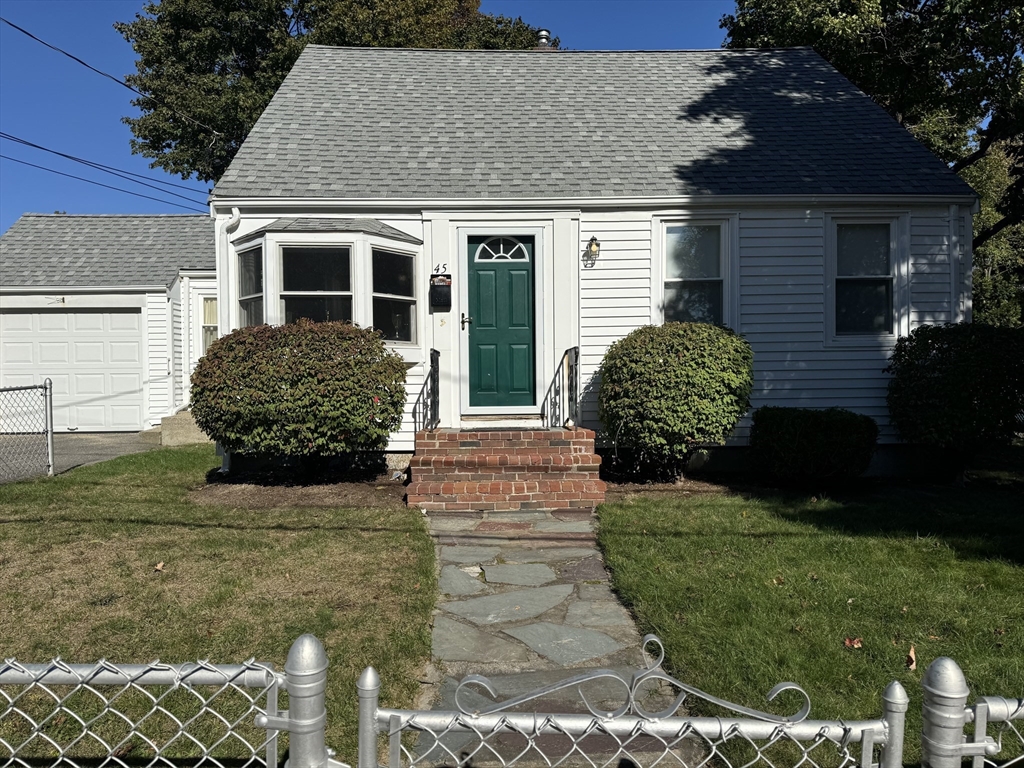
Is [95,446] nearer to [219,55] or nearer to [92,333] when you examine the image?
[92,333]

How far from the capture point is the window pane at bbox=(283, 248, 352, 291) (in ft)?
28.0

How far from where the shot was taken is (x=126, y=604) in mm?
4469

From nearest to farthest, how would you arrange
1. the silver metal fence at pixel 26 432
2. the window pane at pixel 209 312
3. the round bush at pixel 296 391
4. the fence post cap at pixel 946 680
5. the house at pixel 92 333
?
the fence post cap at pixel 946 680 → the round bush at pixel 296 391 → the silver metal fence at pixel 26 432 → the house at pixel 92 333 → the window pane at pixel 209 312

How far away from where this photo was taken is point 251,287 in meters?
8.84

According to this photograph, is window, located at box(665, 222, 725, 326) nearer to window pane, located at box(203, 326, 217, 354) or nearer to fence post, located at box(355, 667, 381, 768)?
fence post, located at box(355, 667, 381, 768)

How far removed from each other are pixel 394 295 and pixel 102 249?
9.01 metres

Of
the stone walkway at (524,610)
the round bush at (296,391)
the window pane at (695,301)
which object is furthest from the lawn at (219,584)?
the window pane at (695,301)

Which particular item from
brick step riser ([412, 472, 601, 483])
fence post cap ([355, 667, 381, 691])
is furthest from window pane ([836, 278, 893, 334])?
fence post cap ([355, 667, 381, 691])

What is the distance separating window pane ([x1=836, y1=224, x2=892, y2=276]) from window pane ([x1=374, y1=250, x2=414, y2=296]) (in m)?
5.08

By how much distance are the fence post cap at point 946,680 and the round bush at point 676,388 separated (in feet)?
20.1

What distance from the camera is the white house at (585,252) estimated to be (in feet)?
28.8

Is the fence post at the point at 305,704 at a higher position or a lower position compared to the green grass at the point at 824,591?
higher

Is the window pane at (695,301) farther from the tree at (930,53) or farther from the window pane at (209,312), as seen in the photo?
the window pane at (209,312)

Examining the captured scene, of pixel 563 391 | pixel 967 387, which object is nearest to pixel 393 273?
pixel 563 391
